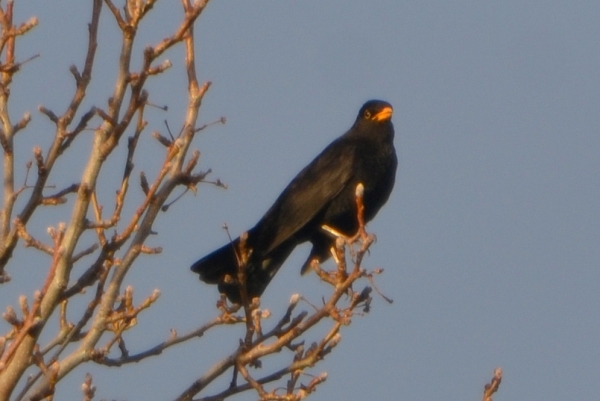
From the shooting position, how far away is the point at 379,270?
162 inches

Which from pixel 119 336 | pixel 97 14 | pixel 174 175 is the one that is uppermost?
pixel 97 14

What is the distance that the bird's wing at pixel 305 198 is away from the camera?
7398 millimetres

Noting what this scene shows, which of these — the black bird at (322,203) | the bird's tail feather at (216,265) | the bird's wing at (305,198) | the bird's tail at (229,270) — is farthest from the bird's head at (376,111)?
the bird's tail feather at (216,265)

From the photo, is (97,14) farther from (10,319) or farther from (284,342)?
(284,342)

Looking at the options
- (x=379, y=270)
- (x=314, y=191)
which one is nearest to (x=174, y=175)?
(x=379, y=270)

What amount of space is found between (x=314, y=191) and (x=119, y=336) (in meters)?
3.50

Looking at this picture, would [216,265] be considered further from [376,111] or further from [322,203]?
[376,111]

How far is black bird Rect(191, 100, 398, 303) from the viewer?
7.36m

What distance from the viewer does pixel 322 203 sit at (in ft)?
24.5

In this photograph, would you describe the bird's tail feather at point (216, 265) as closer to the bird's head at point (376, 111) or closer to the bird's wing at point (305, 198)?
the bird's wing at point (305, 198)

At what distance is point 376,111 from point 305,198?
111cm

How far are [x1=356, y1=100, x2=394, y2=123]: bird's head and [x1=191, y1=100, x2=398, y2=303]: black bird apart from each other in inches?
14.0

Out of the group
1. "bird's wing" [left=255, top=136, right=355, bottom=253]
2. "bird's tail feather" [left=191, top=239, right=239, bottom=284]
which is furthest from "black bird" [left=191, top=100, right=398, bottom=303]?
"bird's tail feather" [left=191, top=239, right=239, bottom=284]

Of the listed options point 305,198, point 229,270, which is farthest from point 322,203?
point 229,270
